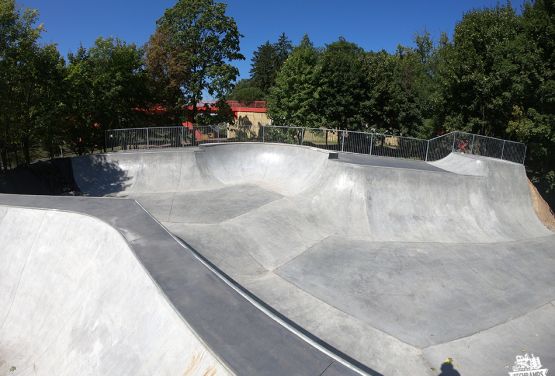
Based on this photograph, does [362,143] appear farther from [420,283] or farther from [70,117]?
[70,117]

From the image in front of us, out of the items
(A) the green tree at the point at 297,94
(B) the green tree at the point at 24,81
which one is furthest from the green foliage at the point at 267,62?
(B) the green tree at the point at 24,81

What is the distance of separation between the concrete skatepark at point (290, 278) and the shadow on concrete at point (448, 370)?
13cm

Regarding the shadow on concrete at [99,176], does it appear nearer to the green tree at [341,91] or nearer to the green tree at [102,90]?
the green tree at [102,90]

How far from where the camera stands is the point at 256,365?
377cm

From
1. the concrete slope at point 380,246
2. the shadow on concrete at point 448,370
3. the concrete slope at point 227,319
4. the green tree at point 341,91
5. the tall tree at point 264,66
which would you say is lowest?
the shadow on concrete at point 448,370

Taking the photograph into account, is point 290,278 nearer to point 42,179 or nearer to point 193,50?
point 42,179

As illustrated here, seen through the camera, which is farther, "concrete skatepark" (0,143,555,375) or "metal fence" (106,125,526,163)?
"metal fence" (106,125,526,163)

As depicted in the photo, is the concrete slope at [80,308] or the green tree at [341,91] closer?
the concrete slope at [80,308]

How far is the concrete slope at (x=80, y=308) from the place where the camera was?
4375mm

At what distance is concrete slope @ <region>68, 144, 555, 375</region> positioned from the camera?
277 inches

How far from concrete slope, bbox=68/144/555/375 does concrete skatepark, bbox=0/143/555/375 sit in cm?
5

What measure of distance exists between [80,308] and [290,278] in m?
4.70

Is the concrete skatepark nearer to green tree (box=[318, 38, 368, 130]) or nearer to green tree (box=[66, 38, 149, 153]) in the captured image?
green tree (box=[66, 38, 149, 153])

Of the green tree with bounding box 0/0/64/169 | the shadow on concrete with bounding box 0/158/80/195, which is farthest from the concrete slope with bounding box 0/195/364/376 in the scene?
the green tree with bounding box 0/0/64/169
